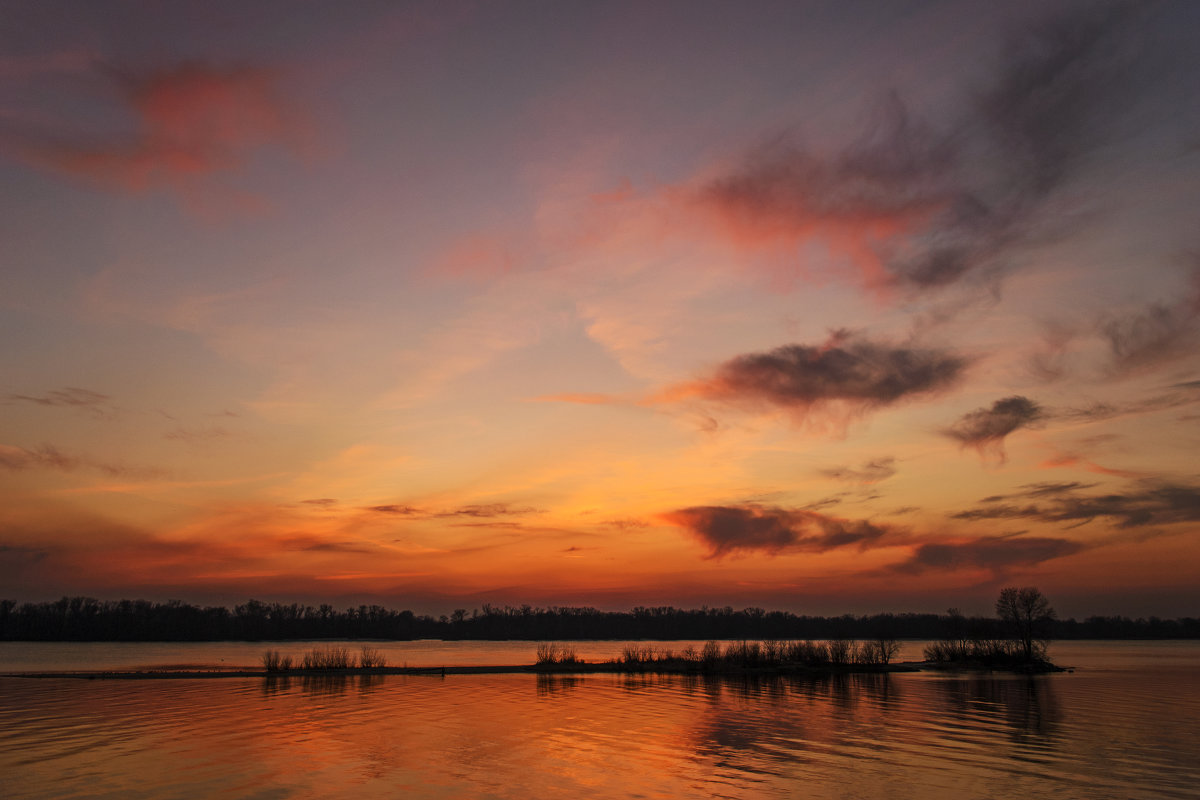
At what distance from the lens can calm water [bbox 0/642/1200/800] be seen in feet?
81.7

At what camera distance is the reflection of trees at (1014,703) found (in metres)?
39.2

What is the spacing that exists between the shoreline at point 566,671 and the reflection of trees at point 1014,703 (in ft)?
39.0

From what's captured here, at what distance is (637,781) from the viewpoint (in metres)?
25.7

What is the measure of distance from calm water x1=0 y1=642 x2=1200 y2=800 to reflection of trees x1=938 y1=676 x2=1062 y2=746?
0.31 meters

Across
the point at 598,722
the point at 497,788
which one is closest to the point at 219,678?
the point at 598,722

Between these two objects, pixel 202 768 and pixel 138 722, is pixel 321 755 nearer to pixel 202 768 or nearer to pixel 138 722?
pixel 202 768

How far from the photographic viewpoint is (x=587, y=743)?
34125 millimetres

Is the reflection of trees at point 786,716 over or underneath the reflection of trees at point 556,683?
over

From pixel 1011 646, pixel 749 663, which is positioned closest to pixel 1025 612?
pixel 1011 646

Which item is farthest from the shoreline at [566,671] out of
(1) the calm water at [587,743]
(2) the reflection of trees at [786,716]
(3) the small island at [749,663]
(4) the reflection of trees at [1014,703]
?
(4) the reflection of trees at [1014,703]

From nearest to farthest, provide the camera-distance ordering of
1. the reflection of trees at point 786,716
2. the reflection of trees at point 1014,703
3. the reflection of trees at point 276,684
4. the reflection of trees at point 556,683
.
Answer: the reflection of trees at point 786,716, the reflection of trees at point 1014,703, the reflection of trees at point 276,684, the reflection of trees at point 556,683

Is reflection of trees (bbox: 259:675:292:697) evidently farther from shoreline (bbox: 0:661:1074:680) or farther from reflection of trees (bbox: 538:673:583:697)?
reflection of trees (bbox: 538:673:583:697)

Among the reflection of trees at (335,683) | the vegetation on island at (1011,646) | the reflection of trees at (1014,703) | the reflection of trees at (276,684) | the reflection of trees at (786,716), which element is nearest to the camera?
the reflection of trees at (786,716)

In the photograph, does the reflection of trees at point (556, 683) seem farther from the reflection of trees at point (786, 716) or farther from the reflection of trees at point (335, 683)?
the reflection of trees at point (335, 683)
